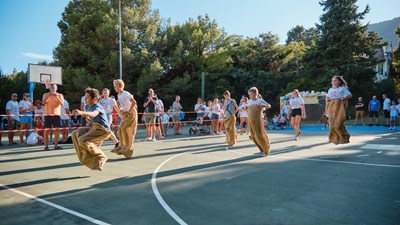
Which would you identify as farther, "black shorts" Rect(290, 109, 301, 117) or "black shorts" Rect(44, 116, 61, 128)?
"black shorts" Rect(290, 109, 301, 117)

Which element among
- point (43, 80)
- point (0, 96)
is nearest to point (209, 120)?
point (43, 80)

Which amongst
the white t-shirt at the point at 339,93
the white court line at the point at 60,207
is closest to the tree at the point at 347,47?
the white t-shirt at the point at 339,93

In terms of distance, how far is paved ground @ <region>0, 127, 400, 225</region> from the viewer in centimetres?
377

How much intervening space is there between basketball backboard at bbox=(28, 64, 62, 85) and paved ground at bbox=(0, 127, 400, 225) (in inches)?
383

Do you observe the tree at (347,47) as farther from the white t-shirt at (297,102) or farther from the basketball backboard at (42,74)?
the basketball backboard at (42,74)

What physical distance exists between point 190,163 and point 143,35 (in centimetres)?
2713

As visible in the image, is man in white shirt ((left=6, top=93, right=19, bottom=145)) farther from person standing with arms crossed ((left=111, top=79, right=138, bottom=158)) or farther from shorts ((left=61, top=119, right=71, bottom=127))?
person standing with arms crossed ((left=111, top=79, right=138, bottom=158))

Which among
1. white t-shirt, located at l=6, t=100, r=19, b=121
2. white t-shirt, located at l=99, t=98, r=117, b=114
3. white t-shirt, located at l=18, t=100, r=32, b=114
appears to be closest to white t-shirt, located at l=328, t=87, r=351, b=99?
white t-shirt, located at l=99, t=98, r=117, b=114

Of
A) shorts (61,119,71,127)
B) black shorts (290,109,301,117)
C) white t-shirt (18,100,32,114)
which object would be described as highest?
white t-shirt (18,100,32,114)

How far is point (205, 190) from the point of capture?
498 cm

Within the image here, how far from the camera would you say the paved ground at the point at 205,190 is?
377 cm

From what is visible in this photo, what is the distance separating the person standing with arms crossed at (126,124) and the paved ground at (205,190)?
1.00 ft

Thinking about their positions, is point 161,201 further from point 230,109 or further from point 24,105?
point 24,105

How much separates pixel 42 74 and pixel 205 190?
49.0 ft
